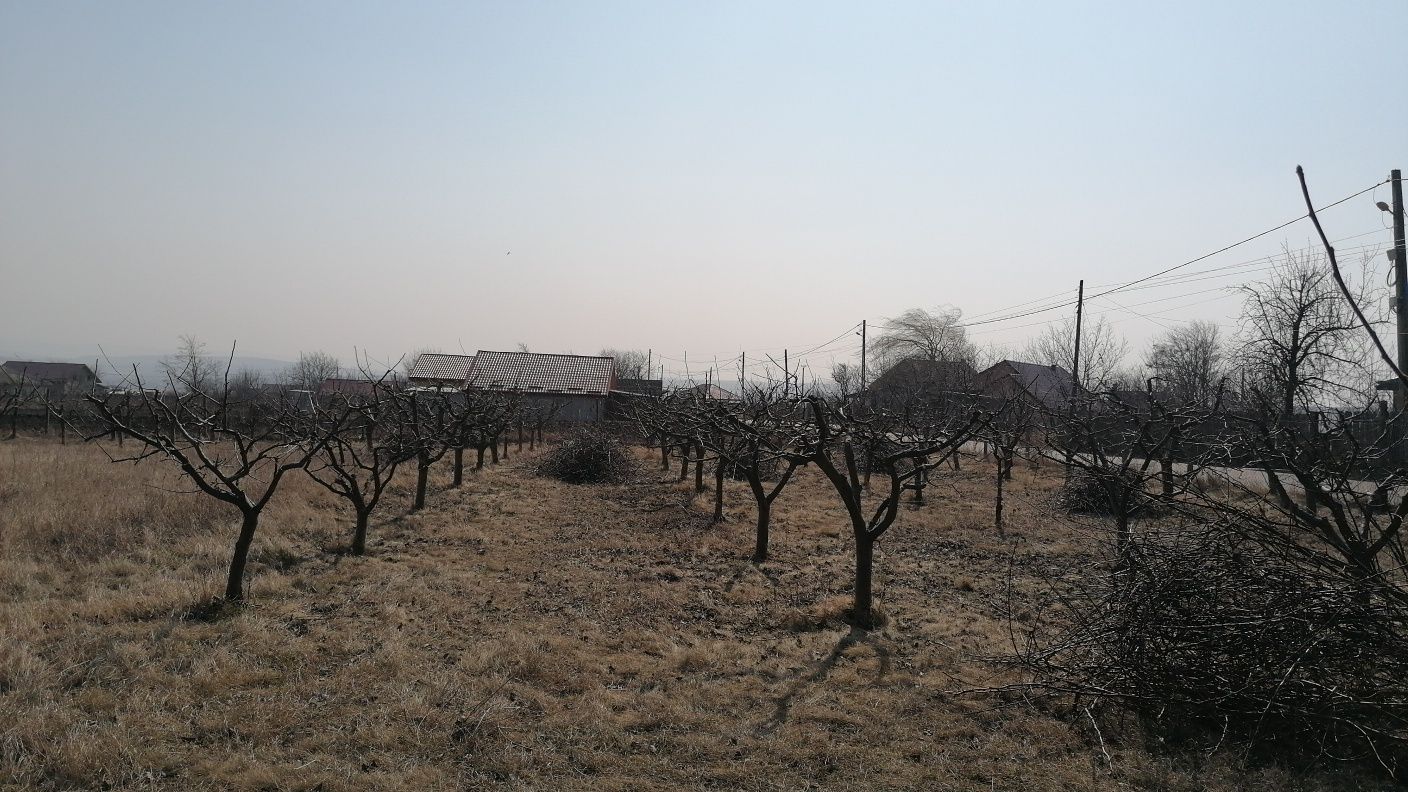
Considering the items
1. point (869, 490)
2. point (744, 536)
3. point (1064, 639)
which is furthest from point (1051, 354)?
point (1064, 639)

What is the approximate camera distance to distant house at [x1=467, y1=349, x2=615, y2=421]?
3841 centimetres

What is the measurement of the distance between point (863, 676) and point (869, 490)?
12711 millimetres

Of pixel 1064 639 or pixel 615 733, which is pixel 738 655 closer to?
pixel 615 733

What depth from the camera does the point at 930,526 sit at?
1296 cm

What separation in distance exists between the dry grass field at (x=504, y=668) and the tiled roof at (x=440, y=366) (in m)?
28.7

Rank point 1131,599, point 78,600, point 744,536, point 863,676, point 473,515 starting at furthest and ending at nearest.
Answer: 1. point 473,515
2. point 744,536
3. point 78,600
4. point 863,676
5. point 1131,599

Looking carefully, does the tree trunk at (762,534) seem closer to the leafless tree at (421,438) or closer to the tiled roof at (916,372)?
the leafless tree at (421,438)

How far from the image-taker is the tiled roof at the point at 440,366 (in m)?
39.4

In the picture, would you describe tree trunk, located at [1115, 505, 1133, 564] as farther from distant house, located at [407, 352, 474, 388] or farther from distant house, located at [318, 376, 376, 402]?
distant house, located at [407, 352, 474, 388]

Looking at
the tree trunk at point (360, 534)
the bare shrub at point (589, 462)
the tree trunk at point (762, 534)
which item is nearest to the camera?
the tree trunk at point (360, 534)

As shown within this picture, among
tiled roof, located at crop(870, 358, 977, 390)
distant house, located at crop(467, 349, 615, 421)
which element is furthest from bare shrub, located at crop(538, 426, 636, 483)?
distant house, located at crop(467, 349, 615, 421)

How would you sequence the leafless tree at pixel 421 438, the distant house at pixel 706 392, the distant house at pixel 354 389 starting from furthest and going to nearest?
the distant house at pixel 706 392 → the leafless tree at pixel 421 438 → the distant house at pixel 354 389

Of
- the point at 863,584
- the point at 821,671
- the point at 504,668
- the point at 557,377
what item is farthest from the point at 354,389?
the point at 821,671

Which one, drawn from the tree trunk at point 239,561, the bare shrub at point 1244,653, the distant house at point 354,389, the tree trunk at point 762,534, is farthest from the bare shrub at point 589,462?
the bare shrub at point 1244,653
